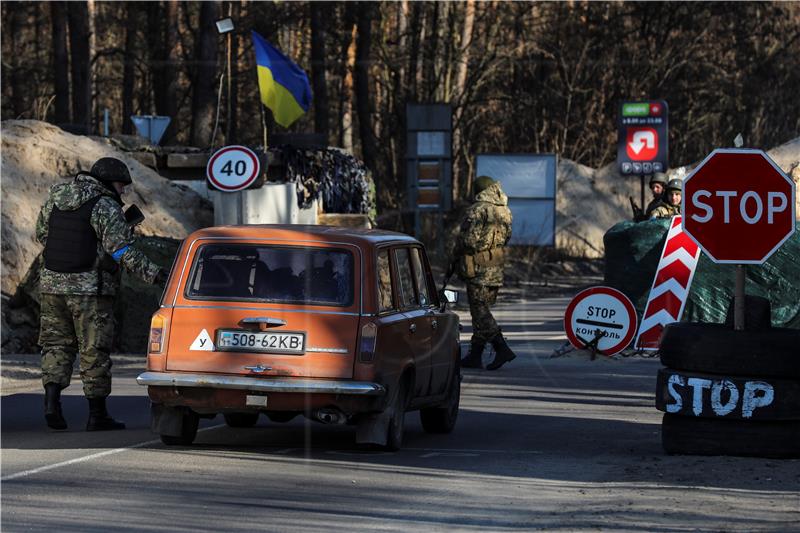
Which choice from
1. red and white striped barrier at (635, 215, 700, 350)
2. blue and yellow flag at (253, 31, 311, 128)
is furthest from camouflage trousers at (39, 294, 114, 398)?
blue and yellow flag at (253, 31, 311, 128)

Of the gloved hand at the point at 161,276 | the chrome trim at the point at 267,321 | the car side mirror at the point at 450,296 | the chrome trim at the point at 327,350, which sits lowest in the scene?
the chrome trim at the point at 327,350

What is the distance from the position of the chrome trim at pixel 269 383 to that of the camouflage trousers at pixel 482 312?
24.2 feet

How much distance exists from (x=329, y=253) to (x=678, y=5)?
40798 mm

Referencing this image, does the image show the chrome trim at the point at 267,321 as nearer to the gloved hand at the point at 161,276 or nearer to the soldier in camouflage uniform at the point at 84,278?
the gloved hand at the point at 161,276

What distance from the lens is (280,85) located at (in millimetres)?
30203

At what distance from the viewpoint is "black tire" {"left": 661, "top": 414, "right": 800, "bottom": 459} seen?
33.9 ft

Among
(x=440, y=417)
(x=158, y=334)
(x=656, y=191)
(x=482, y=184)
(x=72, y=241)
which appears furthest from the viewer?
(x=656, y=191)

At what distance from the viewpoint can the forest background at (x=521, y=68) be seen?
147 ft

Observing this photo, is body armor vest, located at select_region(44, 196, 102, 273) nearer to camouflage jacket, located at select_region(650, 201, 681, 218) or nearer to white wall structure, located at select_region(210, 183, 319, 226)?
camouflage jacket, located at select_region(650, 201, 681, 218)

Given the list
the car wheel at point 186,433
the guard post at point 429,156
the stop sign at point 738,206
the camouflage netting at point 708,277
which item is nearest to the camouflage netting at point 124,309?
the camouflage netting at point 708,277

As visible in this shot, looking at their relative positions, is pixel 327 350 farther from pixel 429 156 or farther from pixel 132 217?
pixel 429 156

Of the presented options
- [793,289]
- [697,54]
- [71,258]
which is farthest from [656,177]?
[697,54]

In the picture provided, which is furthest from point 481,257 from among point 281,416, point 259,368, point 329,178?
point 329,178

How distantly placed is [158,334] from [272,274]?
84cm
